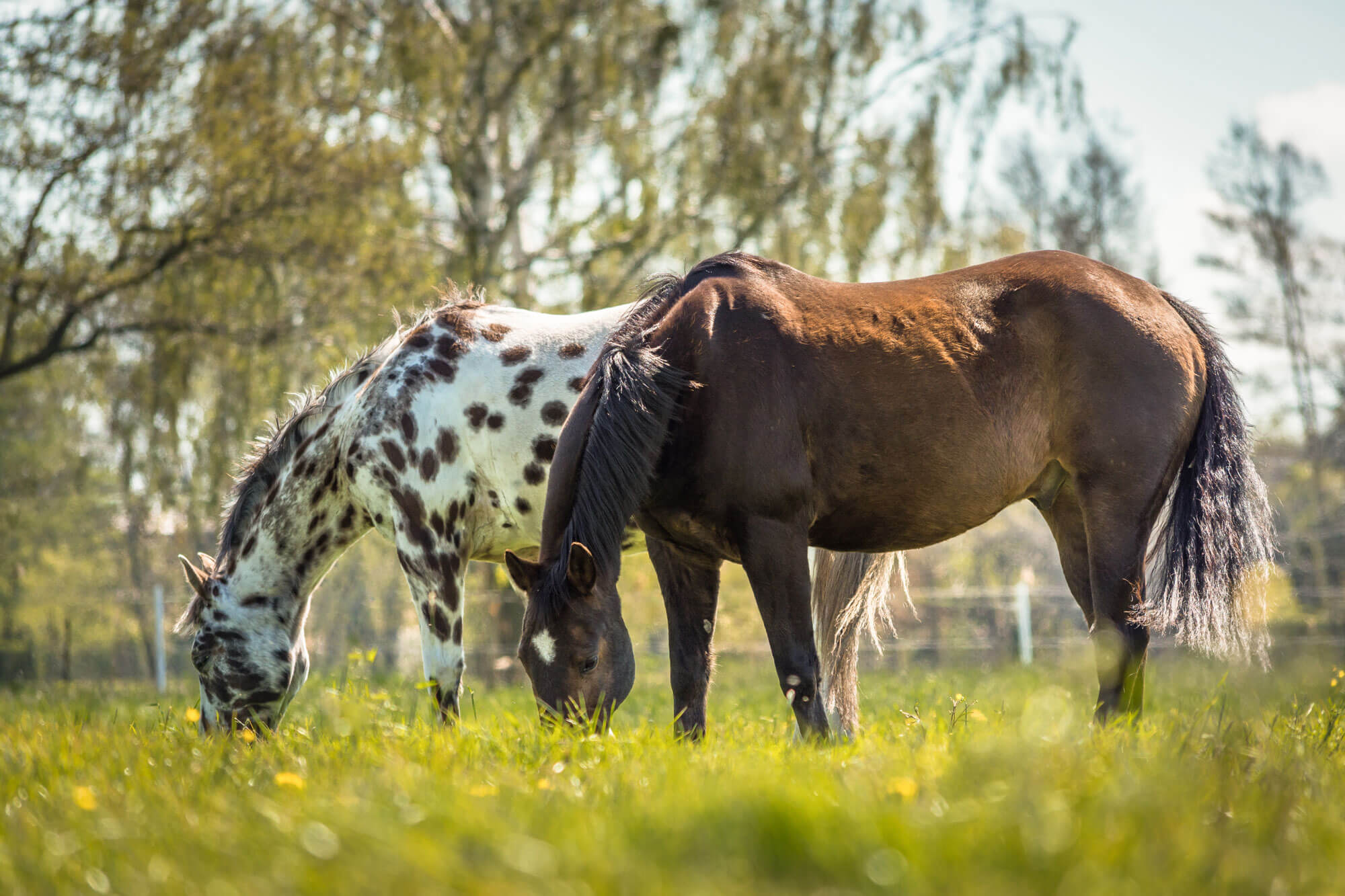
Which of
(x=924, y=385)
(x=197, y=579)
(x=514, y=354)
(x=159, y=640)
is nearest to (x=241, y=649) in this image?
(x=197, y=579)

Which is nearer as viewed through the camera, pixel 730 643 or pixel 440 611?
pixel 440 611

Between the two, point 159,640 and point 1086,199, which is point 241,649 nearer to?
point 159,640

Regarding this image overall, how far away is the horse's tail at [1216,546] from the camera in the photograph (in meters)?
4.26

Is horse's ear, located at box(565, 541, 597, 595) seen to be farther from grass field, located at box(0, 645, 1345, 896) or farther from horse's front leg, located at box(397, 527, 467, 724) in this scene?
horse's front leg, located at box(397, 527, 467, 724)

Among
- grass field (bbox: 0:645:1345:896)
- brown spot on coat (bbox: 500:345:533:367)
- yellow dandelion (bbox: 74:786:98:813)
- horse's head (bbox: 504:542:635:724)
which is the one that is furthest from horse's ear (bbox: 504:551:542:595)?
brown spot on coat (bbox: 500:345:533:367)

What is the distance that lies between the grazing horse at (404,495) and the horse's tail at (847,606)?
3cm

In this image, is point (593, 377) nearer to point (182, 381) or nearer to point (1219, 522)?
point (1219, 522)

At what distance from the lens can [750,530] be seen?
3.83m

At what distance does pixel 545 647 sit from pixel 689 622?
1.04m

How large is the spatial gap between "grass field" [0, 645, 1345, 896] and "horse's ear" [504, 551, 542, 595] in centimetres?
48

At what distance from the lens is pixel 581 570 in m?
3.45

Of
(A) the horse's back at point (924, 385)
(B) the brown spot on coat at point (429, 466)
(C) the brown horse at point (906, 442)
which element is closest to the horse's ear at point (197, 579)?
(B) the brown spot on coat at point (429, 466)

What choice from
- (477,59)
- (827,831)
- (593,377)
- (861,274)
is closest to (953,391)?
(593,377)

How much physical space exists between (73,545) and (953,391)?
21.9m
